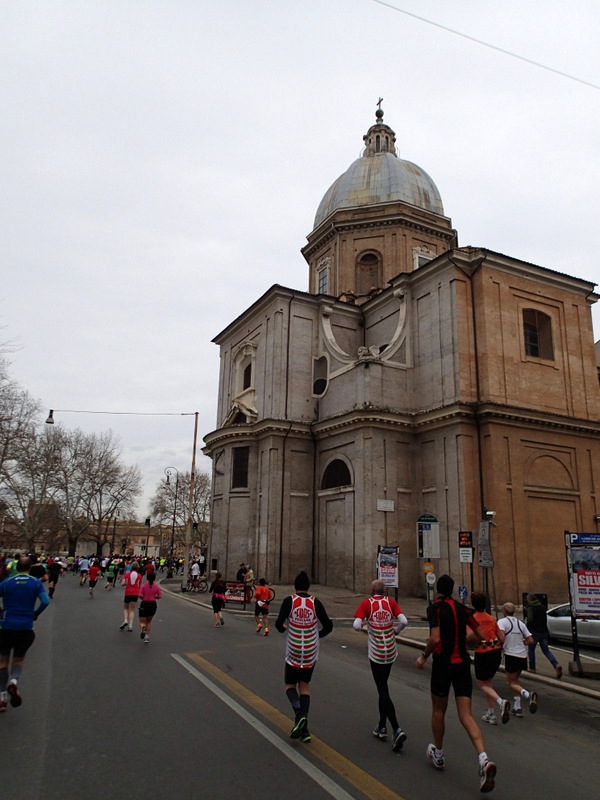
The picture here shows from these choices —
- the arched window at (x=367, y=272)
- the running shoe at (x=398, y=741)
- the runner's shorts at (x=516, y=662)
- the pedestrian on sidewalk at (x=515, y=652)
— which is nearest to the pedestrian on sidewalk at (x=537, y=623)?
the pedestrian on sidewalk at (x=515, y=652)

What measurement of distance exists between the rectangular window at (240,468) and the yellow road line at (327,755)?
23137mm

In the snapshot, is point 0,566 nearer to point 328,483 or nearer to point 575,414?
point 328,483

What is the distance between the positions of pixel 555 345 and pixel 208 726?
26.4 m

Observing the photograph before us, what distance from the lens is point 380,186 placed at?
124 ft

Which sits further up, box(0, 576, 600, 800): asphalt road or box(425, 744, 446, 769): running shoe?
box(425, 744, 446, 769): running shoe

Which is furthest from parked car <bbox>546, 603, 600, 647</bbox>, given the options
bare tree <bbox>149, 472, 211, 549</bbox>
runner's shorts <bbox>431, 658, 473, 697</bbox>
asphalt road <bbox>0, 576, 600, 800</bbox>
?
bare tree <bbox>149, 472, 211, 549</bbox>

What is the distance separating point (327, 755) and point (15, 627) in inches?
156

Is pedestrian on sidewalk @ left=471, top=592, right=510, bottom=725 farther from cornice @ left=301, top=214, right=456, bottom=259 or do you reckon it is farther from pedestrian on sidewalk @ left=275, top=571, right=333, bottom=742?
cornice @ left=301, top=214, right=456, bottom=259

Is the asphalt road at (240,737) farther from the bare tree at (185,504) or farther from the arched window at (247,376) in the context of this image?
the bare tree at (185,504)

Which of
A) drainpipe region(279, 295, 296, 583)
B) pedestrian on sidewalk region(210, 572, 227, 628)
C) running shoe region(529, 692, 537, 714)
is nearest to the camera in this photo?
running shoe region(529, 692, 537, 714)

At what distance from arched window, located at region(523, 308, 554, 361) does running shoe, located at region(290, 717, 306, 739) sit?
25.0m

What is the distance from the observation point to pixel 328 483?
29.6 m

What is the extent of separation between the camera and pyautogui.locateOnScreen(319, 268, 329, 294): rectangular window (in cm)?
3797

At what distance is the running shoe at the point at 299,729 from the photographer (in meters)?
5.98
